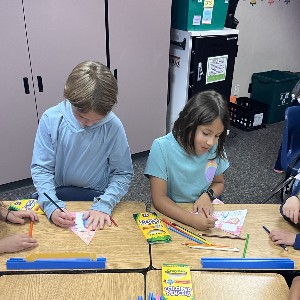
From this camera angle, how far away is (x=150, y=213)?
139 centimetres

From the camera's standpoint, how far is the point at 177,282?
3.44 feet

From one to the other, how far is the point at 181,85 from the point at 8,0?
168 centimetres

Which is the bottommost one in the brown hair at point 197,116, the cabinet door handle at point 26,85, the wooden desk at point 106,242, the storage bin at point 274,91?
the storage bin at point 274,91

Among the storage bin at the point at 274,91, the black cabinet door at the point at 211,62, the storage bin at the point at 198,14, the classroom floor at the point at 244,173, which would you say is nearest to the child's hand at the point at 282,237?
the classroom floor at the point at 244,173

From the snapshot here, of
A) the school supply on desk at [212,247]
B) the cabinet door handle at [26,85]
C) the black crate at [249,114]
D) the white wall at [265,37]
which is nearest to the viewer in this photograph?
the school supply on desk at [212,247]

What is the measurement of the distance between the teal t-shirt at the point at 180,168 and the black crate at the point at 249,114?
2.61 m

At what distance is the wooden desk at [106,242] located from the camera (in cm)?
114

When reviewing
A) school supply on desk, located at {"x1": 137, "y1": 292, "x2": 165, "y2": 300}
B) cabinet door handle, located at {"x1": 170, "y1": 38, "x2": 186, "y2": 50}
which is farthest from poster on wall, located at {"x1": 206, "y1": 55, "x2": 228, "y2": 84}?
school supply on desk, located at {"x1": 137, "y1": 292, "x2": 165, "y2": 300}

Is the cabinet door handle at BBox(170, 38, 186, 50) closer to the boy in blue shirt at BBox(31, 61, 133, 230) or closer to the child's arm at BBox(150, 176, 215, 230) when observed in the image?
the boy in blue shirt at BBox(31, 61, 133, 230)

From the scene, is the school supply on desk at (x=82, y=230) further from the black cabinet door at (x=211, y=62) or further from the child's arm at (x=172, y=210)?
the black cabinet door at (x=211, y=62)

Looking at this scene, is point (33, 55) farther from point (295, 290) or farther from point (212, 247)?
point (295, 290)

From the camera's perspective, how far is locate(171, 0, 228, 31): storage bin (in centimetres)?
310

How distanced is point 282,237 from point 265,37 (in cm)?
384

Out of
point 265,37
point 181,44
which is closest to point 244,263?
point 181,44
